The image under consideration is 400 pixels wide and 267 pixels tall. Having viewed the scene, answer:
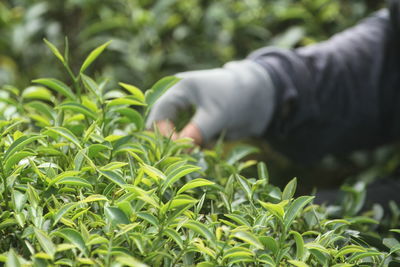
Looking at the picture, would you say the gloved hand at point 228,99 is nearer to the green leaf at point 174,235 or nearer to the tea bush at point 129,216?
the tea bush at point 129,216

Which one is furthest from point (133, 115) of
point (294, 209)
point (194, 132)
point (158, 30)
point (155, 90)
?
point (158, 30)

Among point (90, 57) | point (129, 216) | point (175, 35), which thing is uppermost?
point (90, 57)

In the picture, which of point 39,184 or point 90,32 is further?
point 90,32

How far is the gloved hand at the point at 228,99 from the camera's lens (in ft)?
4.68

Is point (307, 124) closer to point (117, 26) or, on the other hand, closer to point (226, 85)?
point (226, 85)

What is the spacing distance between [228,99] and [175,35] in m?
0.81

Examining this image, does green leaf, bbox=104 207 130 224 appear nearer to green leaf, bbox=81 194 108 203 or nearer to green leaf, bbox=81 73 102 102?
green leaf, bbox=81 194 108 203

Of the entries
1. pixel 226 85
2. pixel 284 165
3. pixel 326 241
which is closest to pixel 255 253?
pixel 326 241

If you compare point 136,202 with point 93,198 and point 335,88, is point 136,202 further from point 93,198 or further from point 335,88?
point 335,88

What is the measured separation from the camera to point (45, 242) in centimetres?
50

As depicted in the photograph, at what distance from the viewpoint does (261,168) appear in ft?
2.51

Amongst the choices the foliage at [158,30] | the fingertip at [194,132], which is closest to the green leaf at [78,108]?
the fingertip at [194,132]

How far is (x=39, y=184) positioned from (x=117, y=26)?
65.1 inches

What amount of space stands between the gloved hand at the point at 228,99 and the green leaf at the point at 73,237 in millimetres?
837
